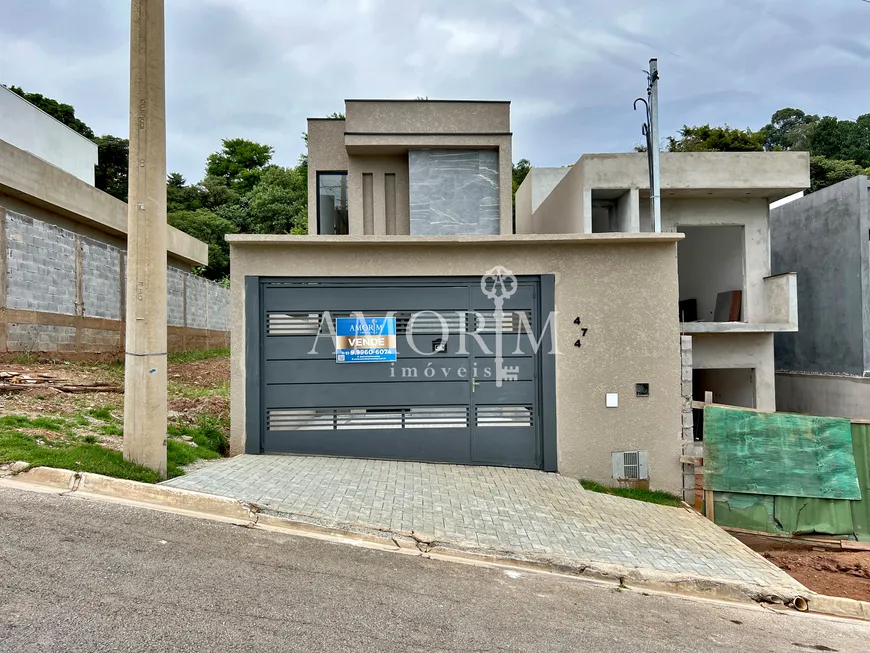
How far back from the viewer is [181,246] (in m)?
18.5

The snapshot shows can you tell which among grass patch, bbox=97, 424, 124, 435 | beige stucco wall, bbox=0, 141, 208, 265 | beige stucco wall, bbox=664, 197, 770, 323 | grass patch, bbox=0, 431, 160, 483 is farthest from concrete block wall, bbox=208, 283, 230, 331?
beige stucco wall, bbox=664, 197, 770, 323

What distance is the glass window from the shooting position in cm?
1274

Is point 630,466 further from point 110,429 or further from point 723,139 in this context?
point 723,139

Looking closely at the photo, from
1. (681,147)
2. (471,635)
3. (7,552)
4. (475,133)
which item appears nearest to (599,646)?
(471,635)

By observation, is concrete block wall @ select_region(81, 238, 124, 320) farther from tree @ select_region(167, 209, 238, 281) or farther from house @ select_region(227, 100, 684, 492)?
tree @ select_region(167, 209, 238, 281)

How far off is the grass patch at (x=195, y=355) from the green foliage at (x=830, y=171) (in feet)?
111

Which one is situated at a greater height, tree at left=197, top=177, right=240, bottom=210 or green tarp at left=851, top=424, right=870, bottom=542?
tree at left=197, top=177, right=240, bottom=210

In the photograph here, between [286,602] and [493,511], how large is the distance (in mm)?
2845

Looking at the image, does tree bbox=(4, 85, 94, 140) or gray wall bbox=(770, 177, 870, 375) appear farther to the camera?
tree bbox=(4, 85, 94, 140)

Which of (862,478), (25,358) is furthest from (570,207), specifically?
(25,358)

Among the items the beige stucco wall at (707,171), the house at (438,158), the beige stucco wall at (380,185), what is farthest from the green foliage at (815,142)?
the beige stucco wall at (380,185)

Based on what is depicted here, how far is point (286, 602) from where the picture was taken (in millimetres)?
3449

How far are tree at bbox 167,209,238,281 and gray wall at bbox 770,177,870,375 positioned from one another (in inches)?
1117

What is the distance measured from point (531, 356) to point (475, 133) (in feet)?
21.0
